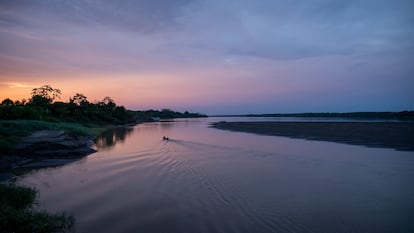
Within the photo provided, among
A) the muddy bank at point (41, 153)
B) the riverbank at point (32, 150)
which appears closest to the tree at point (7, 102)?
the riverbank at point (32, 150)

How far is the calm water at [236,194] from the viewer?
5.93 metres

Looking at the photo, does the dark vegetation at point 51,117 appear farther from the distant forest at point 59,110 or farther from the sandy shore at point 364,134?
the sandy shore at point 364,134

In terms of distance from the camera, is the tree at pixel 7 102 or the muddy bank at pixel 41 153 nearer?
the muddy bank at pixel 41 153

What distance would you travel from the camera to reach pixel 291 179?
9.95 meters

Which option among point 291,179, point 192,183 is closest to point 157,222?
point 192,183

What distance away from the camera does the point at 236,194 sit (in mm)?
8148

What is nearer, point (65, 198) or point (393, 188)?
point (65, 198)

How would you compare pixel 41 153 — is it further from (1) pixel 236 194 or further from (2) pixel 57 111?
(2) pixel 57 111

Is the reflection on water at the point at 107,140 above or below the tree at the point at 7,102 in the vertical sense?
below

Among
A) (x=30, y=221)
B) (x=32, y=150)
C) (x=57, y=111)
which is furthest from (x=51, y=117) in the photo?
(x=30, y=221)

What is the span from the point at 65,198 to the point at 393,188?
10876 millimetres

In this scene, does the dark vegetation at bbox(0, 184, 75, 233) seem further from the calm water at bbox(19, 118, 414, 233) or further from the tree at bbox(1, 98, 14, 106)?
the tree at bbox(1, 98, 14, 106)

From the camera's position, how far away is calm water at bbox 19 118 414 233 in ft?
19.4

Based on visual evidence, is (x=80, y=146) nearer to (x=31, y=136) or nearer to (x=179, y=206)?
(x=31, y=136)
